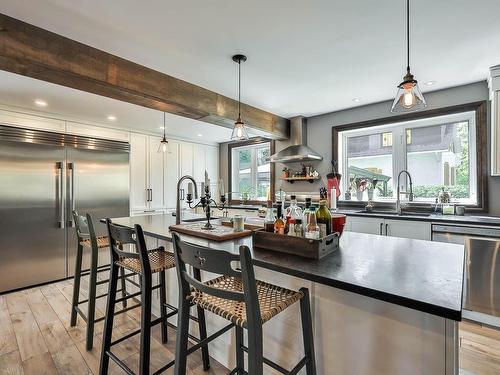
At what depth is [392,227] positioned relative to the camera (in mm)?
2943

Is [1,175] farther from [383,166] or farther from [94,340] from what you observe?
[383,166]

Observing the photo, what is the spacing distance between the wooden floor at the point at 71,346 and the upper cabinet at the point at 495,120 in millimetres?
1567

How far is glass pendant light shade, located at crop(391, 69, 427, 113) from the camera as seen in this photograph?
61.5 inches

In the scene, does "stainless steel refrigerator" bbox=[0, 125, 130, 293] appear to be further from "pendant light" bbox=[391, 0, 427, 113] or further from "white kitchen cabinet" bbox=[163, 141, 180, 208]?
"pendant light" bbox=[391, 0, 427, 113]

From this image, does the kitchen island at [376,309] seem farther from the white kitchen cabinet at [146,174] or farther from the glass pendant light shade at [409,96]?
the white kitchen cabinet at [146,174]

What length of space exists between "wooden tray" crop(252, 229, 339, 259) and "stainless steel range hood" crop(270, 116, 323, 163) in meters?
2.63

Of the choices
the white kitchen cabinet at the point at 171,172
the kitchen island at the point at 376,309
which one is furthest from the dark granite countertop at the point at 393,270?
the white kitchen cabinet at the point at 171,172

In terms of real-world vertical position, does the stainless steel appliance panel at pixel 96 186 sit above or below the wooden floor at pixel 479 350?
above

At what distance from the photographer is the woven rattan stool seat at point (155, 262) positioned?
1.66 metres

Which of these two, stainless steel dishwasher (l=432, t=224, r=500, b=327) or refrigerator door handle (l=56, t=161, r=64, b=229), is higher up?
refrigerator door handle (l=56, t=161, r=64, b=229)

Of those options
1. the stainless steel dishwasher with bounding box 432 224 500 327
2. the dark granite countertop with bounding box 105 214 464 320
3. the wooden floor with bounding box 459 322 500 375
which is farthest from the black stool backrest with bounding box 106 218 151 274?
the stainless steel dishwasher with bounding box 432 224 500 327

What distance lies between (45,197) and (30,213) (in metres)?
0.25

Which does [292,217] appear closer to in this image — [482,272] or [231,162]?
[482,272]

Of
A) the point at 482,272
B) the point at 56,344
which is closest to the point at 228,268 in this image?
the point at 56,344
